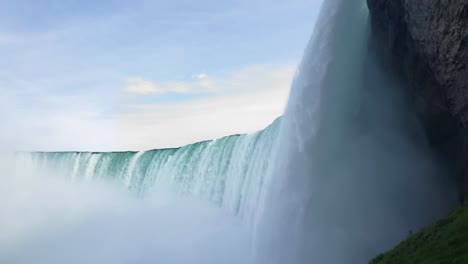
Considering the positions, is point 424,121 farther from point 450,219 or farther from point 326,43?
point 450,219

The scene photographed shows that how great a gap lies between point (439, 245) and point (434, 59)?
5.33 meters

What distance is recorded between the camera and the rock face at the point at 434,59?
1155 cm

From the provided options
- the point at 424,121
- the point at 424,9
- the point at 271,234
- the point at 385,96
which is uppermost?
the point at 424,9

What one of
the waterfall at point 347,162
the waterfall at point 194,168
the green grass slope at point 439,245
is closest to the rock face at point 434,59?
the waterfall at point 347,162

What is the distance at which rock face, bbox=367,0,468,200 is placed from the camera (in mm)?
11547

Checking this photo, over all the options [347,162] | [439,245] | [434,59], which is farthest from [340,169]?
[439,245]

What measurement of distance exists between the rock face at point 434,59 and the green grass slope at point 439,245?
8.78 feet

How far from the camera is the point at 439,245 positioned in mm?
8766

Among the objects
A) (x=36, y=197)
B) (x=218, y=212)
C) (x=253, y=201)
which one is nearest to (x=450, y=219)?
(x=253, y=201)

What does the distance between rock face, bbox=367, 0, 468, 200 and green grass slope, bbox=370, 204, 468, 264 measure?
2676mm

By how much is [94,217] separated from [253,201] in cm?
2272

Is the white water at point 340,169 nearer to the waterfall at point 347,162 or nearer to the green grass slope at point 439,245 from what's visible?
the waterfall at point 347,162

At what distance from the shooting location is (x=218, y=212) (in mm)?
27656

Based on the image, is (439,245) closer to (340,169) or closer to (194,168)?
(340,169)
